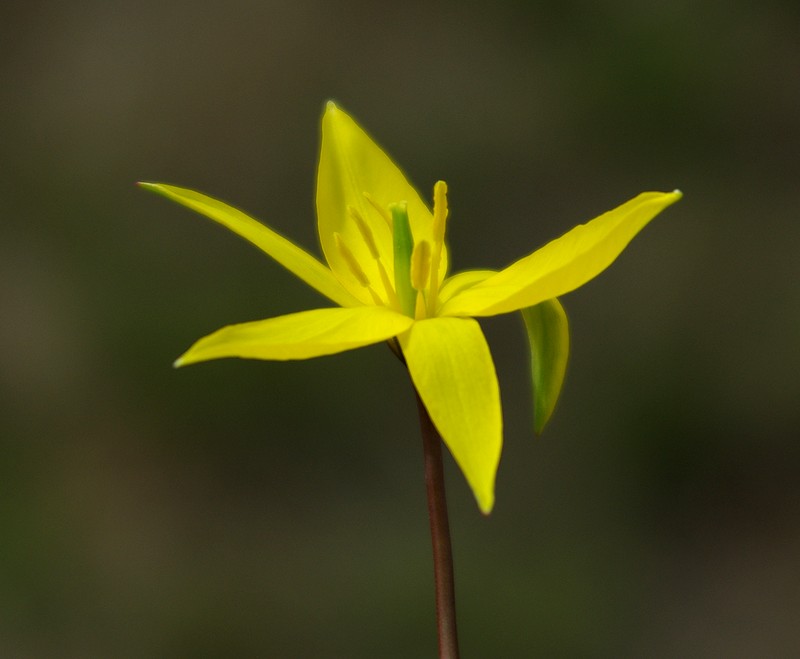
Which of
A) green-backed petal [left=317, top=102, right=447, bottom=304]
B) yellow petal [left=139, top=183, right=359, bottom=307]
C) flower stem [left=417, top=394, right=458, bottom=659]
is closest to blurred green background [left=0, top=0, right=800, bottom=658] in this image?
green-backed petal [left=317, top=102, right=447, bottom=304]

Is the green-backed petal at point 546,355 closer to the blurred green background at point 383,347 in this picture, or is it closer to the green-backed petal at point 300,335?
the green-backed petal at point 300,335

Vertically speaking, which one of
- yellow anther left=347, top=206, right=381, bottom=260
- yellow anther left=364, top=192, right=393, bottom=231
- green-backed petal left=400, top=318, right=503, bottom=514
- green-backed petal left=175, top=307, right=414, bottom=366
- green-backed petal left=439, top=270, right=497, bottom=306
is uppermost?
yellow anther left=364, top=192, right=393, bottom=231

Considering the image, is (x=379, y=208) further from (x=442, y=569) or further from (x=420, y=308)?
(x=442, y=569)

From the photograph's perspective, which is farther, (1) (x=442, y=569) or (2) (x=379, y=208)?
(2) (x=379, y=208)

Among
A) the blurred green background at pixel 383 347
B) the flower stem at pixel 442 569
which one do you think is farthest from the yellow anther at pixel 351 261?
the blurred green background at pixel 383 347

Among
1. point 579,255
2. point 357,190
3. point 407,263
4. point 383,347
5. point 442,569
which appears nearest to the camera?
point 442,569

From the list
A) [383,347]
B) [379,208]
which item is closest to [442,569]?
[379,208]

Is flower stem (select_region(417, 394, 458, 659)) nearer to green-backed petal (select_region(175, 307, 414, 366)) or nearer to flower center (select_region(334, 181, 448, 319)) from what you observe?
A: green-backed petal (select_region(175, 307, 414, 366))
